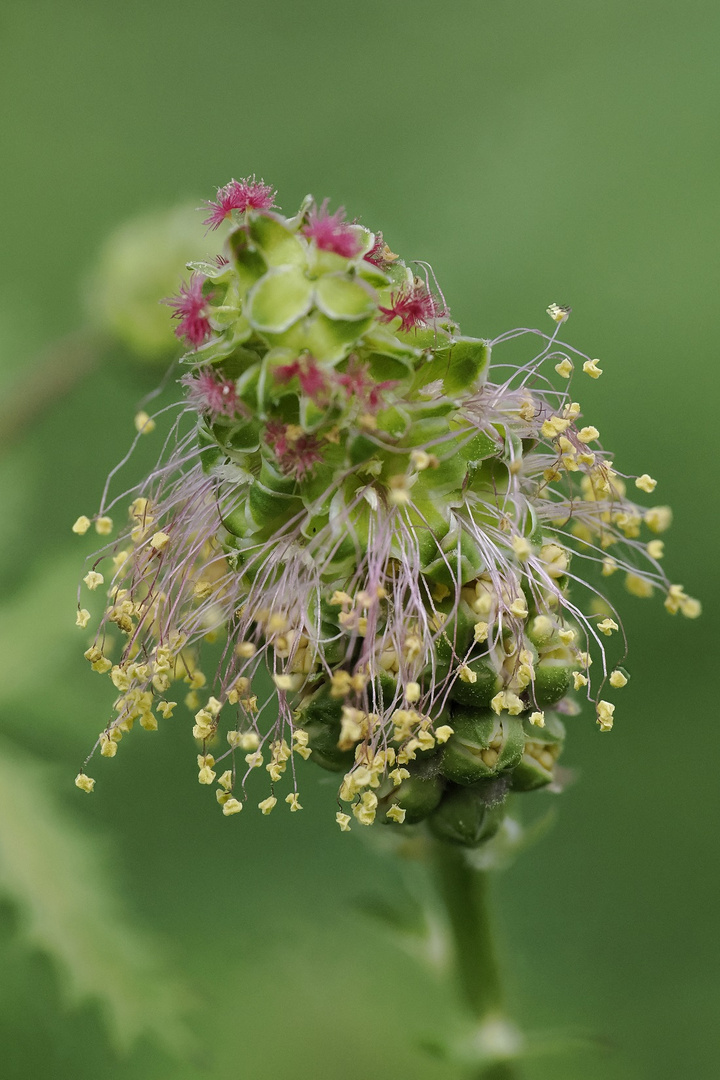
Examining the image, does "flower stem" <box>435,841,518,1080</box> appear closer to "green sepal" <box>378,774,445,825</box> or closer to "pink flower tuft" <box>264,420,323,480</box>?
"green sepal" <box>378,774,445,825</box>

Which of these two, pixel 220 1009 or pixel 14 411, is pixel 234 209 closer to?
pixel 14 411

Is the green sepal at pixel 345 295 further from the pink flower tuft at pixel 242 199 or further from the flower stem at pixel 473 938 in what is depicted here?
the flower stem at pixel 473 938

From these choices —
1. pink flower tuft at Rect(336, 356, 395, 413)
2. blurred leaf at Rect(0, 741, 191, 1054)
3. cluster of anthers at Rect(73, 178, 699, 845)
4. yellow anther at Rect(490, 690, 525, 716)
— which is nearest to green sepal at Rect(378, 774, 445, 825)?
cluster of anthers at Rect(73, 178, 699, 845)

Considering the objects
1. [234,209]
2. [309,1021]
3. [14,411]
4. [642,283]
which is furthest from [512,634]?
[642,283]

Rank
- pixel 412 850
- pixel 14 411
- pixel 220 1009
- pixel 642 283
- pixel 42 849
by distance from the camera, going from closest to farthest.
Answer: pixel 412 850
pixel 42 849
pixel 14 411
pixel 220 1009
pixel 642 283

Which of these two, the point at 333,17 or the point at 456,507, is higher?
the point at 333,17

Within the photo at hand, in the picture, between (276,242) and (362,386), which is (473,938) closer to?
(362,386)

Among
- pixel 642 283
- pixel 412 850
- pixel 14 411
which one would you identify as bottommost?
pixel 412 850
